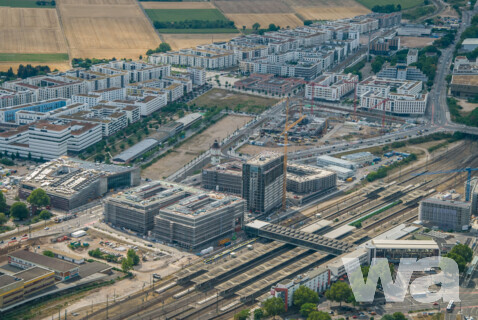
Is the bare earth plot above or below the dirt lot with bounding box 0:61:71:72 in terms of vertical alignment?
above

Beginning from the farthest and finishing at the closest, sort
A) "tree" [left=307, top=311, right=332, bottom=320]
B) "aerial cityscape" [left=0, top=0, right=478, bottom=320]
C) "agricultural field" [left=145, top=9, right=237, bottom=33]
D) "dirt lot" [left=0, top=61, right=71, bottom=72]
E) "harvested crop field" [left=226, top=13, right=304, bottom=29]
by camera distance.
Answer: "harvested crop field" [left=226, top=13, right=304, bottom=29], "agricultural field" [left=145, top=9, right=237, bottom=33], "dirt lot" [left=0, top=61, right=71, bottom=72], "aerial cityscape" [left=0, top=0, right=478, bottom=320], "tree" [left=307, top=311, right=332, bottom=320]

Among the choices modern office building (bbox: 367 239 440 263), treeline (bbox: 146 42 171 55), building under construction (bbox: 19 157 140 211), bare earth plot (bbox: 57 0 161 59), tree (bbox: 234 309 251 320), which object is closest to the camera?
tree (bbox: 234 309 251 320)

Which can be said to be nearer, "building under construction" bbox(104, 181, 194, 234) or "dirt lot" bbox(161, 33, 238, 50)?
"building under construction" bbox(104, 181, 194, 234)

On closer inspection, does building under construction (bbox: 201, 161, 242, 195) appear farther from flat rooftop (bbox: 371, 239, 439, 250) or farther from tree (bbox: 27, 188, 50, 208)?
flat rooftop (bbox: 371, 239, 439, 250)

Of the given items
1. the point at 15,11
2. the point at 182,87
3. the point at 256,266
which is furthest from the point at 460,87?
the point at 15,11

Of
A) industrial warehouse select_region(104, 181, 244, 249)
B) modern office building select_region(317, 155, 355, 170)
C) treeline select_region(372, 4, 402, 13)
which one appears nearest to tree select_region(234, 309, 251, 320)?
industrial warehouse select_region(104, 181, 244, 249)

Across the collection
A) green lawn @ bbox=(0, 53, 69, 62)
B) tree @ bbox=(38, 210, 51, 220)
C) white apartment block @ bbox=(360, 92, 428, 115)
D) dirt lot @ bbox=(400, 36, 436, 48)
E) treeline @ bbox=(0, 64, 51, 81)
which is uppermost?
dirt lot @ bbox=(400, 36, 436, 48)

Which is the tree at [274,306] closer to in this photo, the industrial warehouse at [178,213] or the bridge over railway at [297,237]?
the bridge over railway at [297,237]
